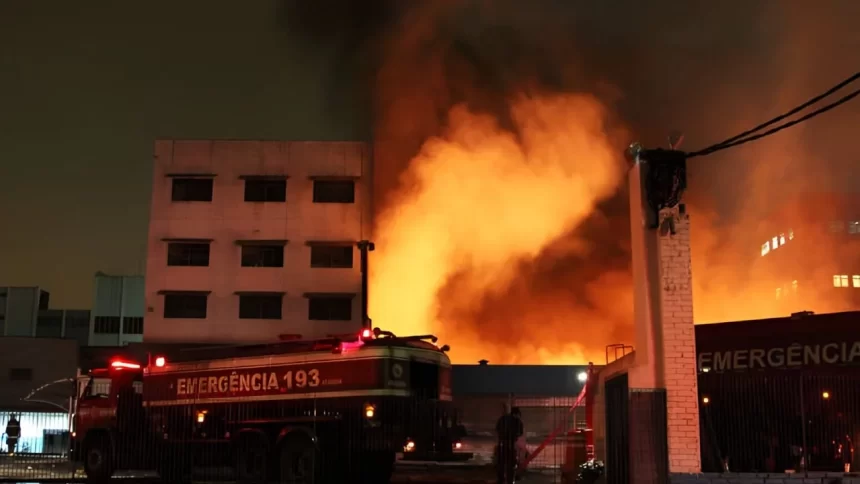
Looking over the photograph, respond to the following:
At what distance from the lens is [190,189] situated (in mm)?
42938

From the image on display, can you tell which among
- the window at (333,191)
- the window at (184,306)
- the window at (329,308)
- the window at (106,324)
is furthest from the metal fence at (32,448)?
the window at (106,324)

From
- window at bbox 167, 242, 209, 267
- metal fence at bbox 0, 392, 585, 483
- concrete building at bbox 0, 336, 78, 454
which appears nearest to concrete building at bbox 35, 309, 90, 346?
concrete building at bbox 0, 336, 78, 454

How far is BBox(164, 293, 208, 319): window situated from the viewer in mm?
41906

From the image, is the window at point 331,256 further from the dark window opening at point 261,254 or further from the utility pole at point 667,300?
the utility pole at point 667,300

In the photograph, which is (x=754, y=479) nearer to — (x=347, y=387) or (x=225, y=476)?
(x=347, y=387)

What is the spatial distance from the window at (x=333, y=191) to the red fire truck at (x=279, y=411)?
22.7 m

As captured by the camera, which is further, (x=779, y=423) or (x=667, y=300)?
(x=779, y=423)

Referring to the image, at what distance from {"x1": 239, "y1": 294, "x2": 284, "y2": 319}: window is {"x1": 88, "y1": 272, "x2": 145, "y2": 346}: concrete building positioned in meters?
36.5

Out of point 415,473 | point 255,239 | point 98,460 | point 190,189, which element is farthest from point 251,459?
point 190,189

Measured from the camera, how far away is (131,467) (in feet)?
63.7

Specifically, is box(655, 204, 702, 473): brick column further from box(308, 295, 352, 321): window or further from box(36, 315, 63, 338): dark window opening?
box(36, 315, 63, 338): dark window opening

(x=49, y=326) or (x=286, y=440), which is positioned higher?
(x=49, y=326)

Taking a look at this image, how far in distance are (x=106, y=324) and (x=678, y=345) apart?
234 feet

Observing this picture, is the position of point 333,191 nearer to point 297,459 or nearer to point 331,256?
point 331,256
